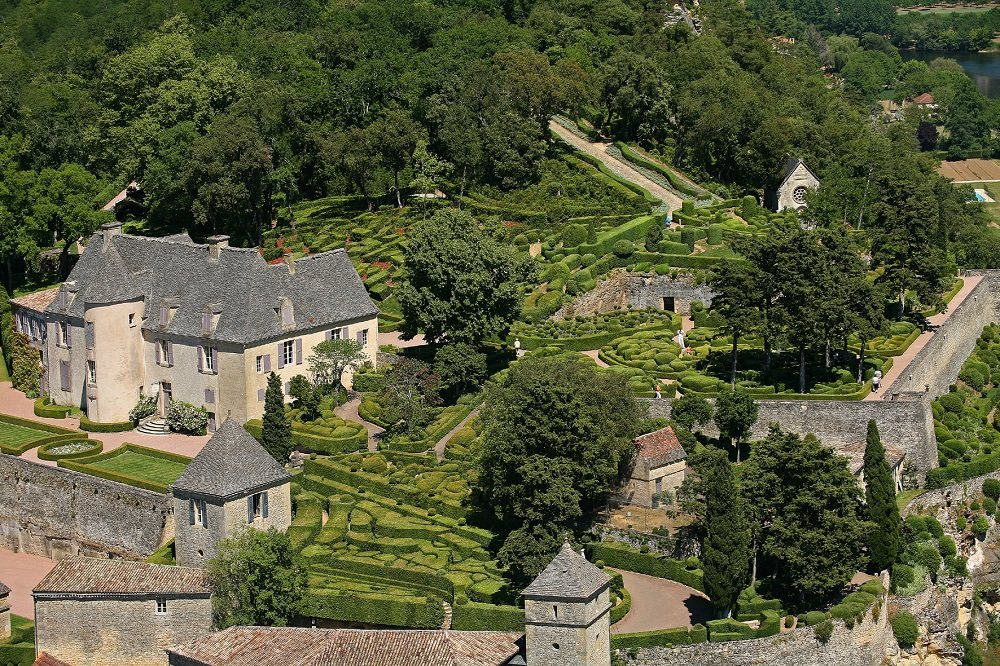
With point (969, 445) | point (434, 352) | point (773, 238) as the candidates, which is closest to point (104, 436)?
point (434, 352)

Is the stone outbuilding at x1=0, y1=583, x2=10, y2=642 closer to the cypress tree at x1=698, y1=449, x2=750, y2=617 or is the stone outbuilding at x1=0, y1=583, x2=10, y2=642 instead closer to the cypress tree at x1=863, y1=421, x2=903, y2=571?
the cypress tree at x1=698, y1=449, x2=750, y2=617

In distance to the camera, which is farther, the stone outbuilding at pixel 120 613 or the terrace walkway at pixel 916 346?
the terrace walkway at pixel 916 346

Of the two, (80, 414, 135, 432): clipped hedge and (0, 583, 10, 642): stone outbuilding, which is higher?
(80, 414, 135, 432): clipped hedge

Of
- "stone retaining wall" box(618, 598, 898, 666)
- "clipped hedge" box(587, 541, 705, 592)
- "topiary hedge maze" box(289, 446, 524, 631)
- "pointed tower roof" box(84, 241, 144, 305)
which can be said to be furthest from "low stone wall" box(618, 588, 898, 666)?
"pointed tower roof" box(84, 241, 144, 305)

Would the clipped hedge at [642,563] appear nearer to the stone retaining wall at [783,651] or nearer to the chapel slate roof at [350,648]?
the stone retaining wall at [783,651]

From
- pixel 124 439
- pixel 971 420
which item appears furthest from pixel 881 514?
pixel 124 439

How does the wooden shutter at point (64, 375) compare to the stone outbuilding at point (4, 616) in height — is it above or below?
above

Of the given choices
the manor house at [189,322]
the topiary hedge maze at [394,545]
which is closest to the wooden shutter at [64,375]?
the manor house at [189,322]
